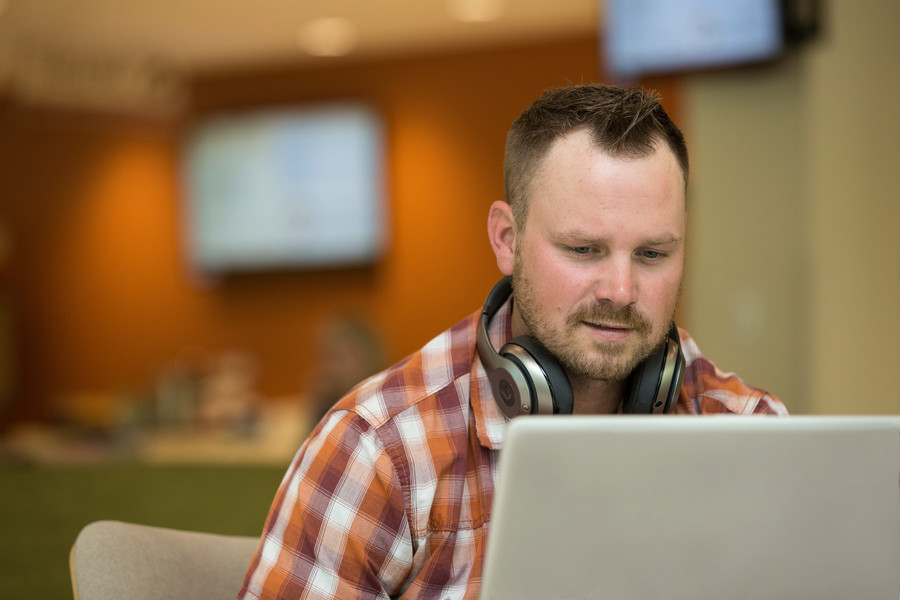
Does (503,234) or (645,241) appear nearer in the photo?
(645,241)

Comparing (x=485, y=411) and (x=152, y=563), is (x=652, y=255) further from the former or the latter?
(x=152, y=563)

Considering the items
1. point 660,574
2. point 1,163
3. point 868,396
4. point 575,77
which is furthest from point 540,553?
point 1,163

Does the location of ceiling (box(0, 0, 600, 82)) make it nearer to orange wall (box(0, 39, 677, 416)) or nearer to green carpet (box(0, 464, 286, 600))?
orange wall (box(0, 39, 677, 416))

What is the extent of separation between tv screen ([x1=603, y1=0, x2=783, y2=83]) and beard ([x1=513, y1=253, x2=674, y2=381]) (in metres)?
2.17

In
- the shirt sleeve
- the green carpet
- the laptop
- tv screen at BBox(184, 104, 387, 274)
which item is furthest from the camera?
tv screen at BBox(184, 104, 387, 274)

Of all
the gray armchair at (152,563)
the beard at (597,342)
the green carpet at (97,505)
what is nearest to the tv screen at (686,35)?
the green carpet at (97,505)

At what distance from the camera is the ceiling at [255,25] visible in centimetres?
516

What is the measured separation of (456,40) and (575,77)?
0.82 metres

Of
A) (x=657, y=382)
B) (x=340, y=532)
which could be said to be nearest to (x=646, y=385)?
(x=657, y=382)

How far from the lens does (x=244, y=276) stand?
635 centimetres

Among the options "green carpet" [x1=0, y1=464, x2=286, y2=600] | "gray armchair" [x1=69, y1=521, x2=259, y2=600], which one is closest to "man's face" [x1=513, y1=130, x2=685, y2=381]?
"gray armchair" [x1=69, y1=521, x2=259, y2=600]

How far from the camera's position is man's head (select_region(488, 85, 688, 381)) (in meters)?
1.04

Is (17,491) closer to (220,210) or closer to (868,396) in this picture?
(868,396)

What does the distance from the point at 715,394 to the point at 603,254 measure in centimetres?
33
